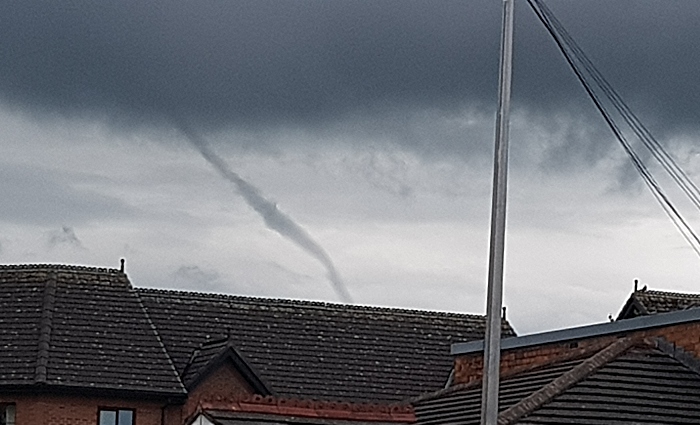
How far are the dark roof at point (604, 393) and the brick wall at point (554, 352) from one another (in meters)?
0.22

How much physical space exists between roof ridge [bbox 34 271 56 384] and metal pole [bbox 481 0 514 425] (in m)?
24.9

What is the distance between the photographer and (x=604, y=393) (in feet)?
70.0

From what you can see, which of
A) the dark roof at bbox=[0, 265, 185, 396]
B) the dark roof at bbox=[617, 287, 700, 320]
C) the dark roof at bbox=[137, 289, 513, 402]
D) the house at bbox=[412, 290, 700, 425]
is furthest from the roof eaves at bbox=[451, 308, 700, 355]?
the dark roof at bbox=[137, 289, 513, 402]

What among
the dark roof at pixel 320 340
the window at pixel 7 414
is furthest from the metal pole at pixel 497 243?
the dark roof at pixel 320 340

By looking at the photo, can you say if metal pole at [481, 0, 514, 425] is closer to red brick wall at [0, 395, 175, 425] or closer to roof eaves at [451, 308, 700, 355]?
roof eaves at [451, 308, 700, 355]

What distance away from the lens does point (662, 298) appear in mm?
37844

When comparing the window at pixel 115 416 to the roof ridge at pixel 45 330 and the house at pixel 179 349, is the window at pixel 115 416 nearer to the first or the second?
the house at pixel 179 349

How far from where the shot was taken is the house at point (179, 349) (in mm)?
41875

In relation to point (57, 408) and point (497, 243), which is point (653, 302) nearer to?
point (57, 408)

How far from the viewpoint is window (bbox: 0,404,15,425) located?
41.9 meters

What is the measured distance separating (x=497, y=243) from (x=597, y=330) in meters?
7.49

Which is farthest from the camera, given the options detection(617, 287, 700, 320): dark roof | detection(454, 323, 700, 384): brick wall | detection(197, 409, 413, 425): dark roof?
detection(617, 287, 700, 320): dark roof

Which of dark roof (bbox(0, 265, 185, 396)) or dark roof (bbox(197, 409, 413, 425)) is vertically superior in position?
dark roof (bbox(0, 265, 185, 396))

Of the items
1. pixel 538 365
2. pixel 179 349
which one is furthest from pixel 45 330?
pixel 538 365
